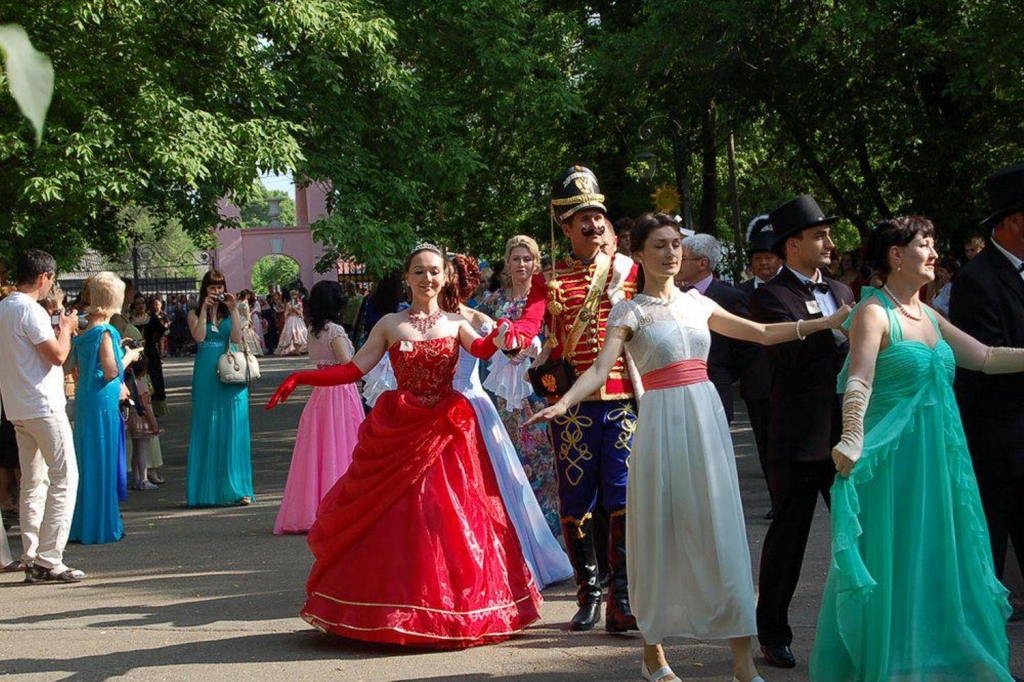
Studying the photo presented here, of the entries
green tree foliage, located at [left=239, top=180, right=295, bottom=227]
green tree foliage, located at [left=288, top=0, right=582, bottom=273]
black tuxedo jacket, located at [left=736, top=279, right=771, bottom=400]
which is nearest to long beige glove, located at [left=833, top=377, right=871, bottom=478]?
black tuxedo jacket, located at [left=736, top=279, right=771, bottom=400]

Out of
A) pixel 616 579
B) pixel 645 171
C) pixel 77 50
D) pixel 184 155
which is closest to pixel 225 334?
pixel 184 155

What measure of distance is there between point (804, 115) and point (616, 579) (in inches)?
607

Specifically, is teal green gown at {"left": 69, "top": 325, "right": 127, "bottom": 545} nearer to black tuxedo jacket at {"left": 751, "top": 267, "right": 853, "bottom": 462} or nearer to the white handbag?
the white handbag

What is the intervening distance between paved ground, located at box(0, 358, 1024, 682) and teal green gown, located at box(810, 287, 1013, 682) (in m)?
0.72

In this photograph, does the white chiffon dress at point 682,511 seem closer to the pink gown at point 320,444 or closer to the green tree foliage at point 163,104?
the pink gown at point 320,444

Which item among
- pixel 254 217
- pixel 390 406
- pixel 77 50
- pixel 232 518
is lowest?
pixel 232 518

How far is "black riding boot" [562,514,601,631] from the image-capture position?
668 cm

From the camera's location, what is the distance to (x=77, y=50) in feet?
49.2

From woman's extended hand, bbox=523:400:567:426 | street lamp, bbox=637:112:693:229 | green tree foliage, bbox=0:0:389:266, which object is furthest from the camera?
street lamp, bbox=637:112:693:229

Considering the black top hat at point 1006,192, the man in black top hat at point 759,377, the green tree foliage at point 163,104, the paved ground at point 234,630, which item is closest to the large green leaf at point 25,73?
the paved ground at point 234,630

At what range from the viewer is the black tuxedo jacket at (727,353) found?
8.92 metres

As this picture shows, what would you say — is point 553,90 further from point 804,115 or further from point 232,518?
point 232,518

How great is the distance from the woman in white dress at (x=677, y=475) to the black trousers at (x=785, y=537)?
1.21 ft

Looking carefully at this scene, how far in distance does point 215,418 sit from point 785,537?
25.5ft
